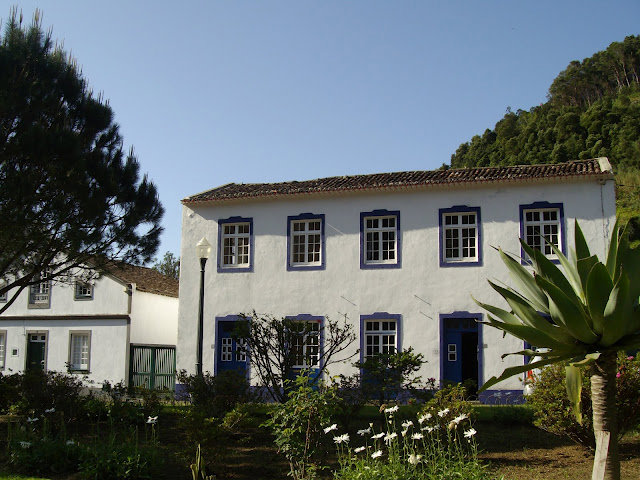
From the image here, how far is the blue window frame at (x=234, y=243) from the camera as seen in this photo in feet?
70.9

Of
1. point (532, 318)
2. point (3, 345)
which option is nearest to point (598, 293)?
point (532, 318)

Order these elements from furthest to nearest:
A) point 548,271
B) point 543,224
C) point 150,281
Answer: point 150,281
point 543,224
point 548,271

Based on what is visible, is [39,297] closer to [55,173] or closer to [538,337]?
[55,173]

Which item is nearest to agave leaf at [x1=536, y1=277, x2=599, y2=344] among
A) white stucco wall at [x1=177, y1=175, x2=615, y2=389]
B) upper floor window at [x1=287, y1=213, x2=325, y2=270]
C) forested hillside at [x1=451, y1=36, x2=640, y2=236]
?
white stucco wall at [x1=177, y1=175, x2=615, y2=389]

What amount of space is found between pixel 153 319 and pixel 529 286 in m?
25.1

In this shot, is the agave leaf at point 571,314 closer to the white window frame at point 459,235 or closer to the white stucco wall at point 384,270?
the white stucco wall at point 384,270

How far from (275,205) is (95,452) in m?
13.3

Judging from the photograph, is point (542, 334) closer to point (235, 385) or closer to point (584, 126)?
point (235, 385)

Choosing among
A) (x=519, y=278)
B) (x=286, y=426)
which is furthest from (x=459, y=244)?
(x=519, y=278)

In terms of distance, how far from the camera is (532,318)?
4.48 meters

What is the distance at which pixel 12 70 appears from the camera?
1248 centimetres

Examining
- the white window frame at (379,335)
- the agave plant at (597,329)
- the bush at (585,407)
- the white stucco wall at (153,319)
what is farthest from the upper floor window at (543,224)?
the white stucco wall at (153,319)

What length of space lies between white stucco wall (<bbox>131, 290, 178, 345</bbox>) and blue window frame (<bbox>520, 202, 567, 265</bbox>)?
1576 centimetres

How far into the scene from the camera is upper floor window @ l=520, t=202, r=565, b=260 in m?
18.6
